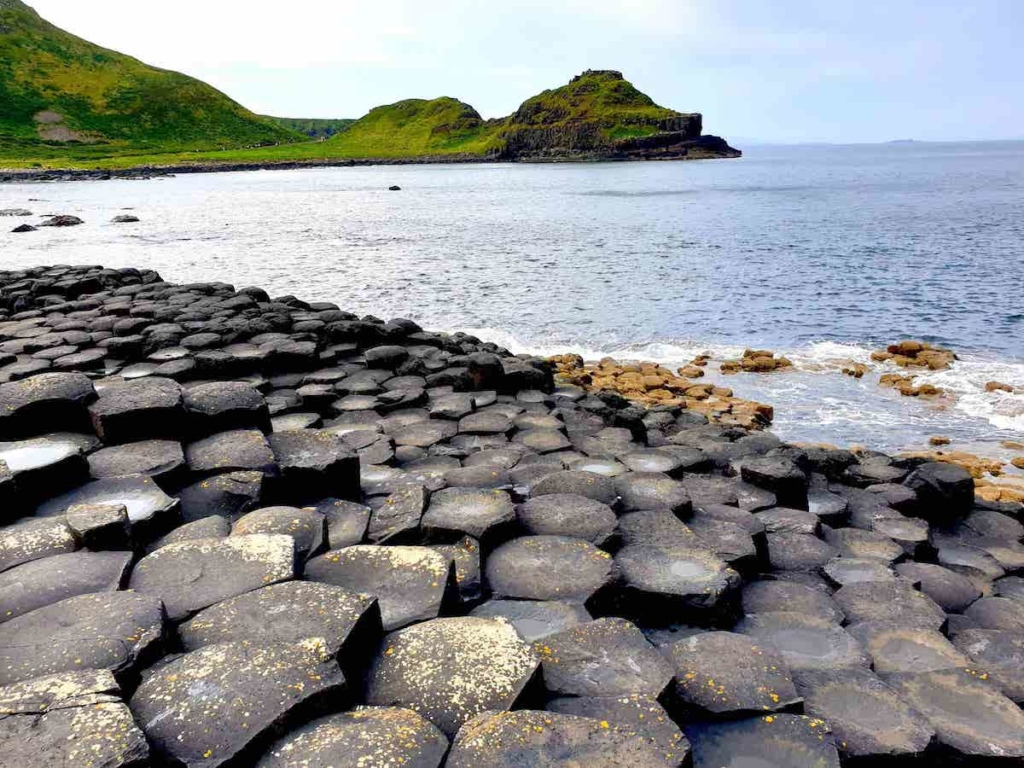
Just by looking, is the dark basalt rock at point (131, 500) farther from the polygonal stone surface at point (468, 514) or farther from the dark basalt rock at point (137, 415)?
the polygonal stone surface at point (468, 514)

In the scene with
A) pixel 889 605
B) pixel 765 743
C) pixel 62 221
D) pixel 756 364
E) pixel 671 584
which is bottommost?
pixel 756 364

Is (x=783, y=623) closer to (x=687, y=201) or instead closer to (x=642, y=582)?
(x=642, y=582)

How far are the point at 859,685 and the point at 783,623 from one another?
0.73 m

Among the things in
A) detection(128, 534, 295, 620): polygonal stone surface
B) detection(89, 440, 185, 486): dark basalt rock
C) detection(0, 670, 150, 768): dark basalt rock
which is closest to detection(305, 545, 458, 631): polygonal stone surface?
detection(128, 534, 295, 620): polygonal stone surface

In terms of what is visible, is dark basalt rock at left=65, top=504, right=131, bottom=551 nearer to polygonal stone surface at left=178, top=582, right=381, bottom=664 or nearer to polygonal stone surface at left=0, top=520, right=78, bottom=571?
polygonal stone surface at left=0, top=520, right=78, bottom=571

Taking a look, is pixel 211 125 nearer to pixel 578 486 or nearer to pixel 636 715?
pixel 578 486

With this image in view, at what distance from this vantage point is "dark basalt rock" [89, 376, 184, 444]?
5.75 m

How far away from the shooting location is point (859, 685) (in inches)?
158

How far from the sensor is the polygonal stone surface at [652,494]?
19.5ft

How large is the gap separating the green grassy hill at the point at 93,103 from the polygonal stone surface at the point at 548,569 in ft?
454

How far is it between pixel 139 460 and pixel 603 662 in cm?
378

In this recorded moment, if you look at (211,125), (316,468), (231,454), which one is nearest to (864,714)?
(316,468)

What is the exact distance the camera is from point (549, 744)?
9.62 feet

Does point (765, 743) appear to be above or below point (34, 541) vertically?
below
